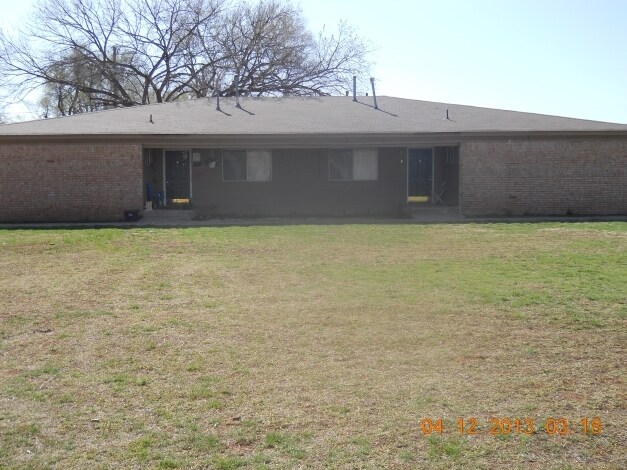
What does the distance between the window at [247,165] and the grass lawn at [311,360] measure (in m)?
10.2

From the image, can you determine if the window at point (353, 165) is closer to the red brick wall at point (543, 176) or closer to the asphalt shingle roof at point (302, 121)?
the asphalt shingle roof at point (302, 121)

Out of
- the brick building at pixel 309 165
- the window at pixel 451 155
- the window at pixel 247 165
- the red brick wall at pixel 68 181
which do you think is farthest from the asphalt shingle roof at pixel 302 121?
the window at pixel 247 165

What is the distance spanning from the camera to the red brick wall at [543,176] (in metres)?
22.1

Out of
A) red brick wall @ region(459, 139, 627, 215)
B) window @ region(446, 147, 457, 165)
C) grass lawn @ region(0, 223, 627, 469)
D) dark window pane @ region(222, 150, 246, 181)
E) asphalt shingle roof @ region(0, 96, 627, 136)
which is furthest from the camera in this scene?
dark window pane @ region(222, 150, 246, 181)

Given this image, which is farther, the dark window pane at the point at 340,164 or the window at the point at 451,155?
the dark window pane at the point at 340,164

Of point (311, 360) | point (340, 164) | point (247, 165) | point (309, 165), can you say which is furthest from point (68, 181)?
point (311, 360)

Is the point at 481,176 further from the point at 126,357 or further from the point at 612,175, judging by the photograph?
the point at 126,357

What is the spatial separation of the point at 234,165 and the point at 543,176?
31.6 feet

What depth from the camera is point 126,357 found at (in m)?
7.16

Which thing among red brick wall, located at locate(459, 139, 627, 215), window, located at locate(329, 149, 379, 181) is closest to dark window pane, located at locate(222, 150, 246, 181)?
window, located at locate(329, 149, 379, 181)

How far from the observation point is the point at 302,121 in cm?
2386

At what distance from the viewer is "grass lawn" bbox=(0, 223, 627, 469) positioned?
4926mm

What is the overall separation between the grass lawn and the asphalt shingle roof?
9.02 meters

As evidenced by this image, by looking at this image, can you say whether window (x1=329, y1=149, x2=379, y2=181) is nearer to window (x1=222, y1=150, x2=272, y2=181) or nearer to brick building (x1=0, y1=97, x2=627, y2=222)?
brick building (x1=0, y1=97, x2=627, y2=222)
